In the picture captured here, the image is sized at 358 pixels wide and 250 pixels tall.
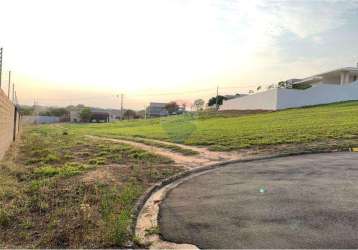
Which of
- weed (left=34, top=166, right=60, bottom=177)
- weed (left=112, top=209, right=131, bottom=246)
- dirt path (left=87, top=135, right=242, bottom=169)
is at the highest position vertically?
dirt path (left=87, top=135, right=242, bottom=169)

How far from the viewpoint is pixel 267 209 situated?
643 cm

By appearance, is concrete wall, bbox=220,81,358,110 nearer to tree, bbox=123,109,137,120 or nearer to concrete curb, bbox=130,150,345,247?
concrete curb, bbox=130,150,345,247

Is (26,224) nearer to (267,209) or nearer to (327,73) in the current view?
(267,209)

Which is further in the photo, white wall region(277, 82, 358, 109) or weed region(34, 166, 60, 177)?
white wall region(277, 82, 358, 109)

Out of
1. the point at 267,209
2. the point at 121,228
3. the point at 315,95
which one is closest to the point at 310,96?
the point at 315,95

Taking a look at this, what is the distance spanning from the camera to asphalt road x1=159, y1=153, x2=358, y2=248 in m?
5.14

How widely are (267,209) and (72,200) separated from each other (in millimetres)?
3367

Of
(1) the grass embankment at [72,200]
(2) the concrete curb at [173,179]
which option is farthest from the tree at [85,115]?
(2) the concrete curb at [173,179]

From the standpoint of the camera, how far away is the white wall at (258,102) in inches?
1623

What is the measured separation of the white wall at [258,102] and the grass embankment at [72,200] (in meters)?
30.9

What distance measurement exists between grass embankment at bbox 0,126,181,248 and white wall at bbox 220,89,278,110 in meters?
30.9

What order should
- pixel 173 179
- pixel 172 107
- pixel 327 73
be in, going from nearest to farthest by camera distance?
1. pixel 173 179
2. pixel 327 73
3. pixel 172 107

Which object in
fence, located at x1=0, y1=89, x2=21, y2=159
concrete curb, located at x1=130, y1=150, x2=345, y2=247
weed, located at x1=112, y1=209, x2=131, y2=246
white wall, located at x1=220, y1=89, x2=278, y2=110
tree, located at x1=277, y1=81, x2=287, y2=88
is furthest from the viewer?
tree, located at x1=277, y1=81, x2=287, y2=88

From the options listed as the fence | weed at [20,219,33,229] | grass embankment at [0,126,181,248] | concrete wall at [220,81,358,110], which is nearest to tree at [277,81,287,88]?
concrete wall at [220,81,358,110]
